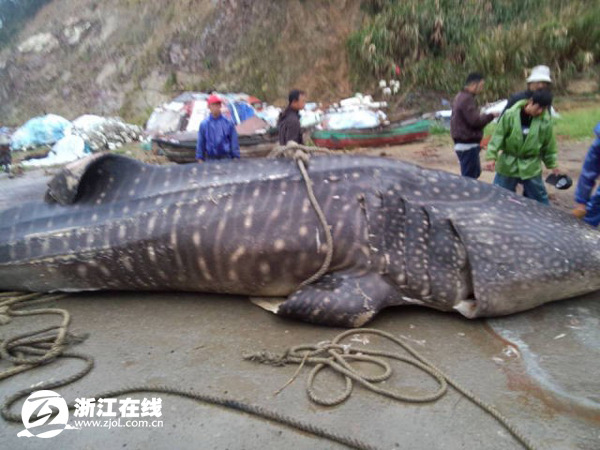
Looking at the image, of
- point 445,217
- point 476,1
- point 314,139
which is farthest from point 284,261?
point 476,1

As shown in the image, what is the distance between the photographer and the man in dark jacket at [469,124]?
530cm

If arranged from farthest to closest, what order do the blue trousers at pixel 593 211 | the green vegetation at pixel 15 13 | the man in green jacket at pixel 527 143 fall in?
the green vegetation at pixel 15 13
the man in green jacket at pixel 527 143
the blue trousers at pixel 593 211

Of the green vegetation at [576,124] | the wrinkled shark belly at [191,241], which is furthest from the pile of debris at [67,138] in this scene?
the green vegetation at [576,124]

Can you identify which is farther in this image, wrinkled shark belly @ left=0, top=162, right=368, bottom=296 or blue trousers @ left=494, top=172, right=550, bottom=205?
blue trousers @ left=494, top=172, right=550, bottom=205

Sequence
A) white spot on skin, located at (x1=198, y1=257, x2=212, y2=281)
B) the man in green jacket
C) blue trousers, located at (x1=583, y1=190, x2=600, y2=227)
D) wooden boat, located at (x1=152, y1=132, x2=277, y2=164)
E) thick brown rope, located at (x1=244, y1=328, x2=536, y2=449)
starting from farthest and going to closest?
wooden boat, located at (x1=152, y1=132, x2=277, y2=164)
the man in green jacket
blue trousers, located at (x1=583, y1=190, x2=600, y2=227)
white spot on skin, located at (x1=198, y1=257, x2=212, y2=281)
thick brown rope, located at (x1=244, y1=328, x2=536, y2=449)

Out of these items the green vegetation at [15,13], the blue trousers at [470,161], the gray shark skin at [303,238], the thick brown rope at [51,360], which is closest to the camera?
the thick brown rope at [51,360]

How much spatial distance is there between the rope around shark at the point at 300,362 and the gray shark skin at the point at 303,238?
19 centimetres

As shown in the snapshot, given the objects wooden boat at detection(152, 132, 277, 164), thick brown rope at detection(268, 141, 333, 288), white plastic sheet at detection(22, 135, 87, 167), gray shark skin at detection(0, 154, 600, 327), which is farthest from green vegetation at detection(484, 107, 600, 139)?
white plastic sheet at detection(22, 135, 87, 167)

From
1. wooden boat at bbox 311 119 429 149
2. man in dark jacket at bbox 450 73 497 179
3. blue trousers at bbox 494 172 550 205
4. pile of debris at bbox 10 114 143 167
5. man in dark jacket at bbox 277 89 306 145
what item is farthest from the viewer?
pile of debris at bbox 10 114 143 167

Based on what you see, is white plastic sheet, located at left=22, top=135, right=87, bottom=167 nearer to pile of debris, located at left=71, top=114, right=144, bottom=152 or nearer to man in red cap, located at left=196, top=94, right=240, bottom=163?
pile of debris, located at left=71, top=114, right=144, bottom=152

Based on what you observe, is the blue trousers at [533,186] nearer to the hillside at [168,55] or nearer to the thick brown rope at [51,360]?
the thick brown rope at [51,360]

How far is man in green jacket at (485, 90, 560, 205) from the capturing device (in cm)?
424

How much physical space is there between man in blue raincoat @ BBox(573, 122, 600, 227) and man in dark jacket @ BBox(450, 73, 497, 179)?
4.35 feet

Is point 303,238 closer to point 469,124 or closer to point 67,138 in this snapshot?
point 469,124
